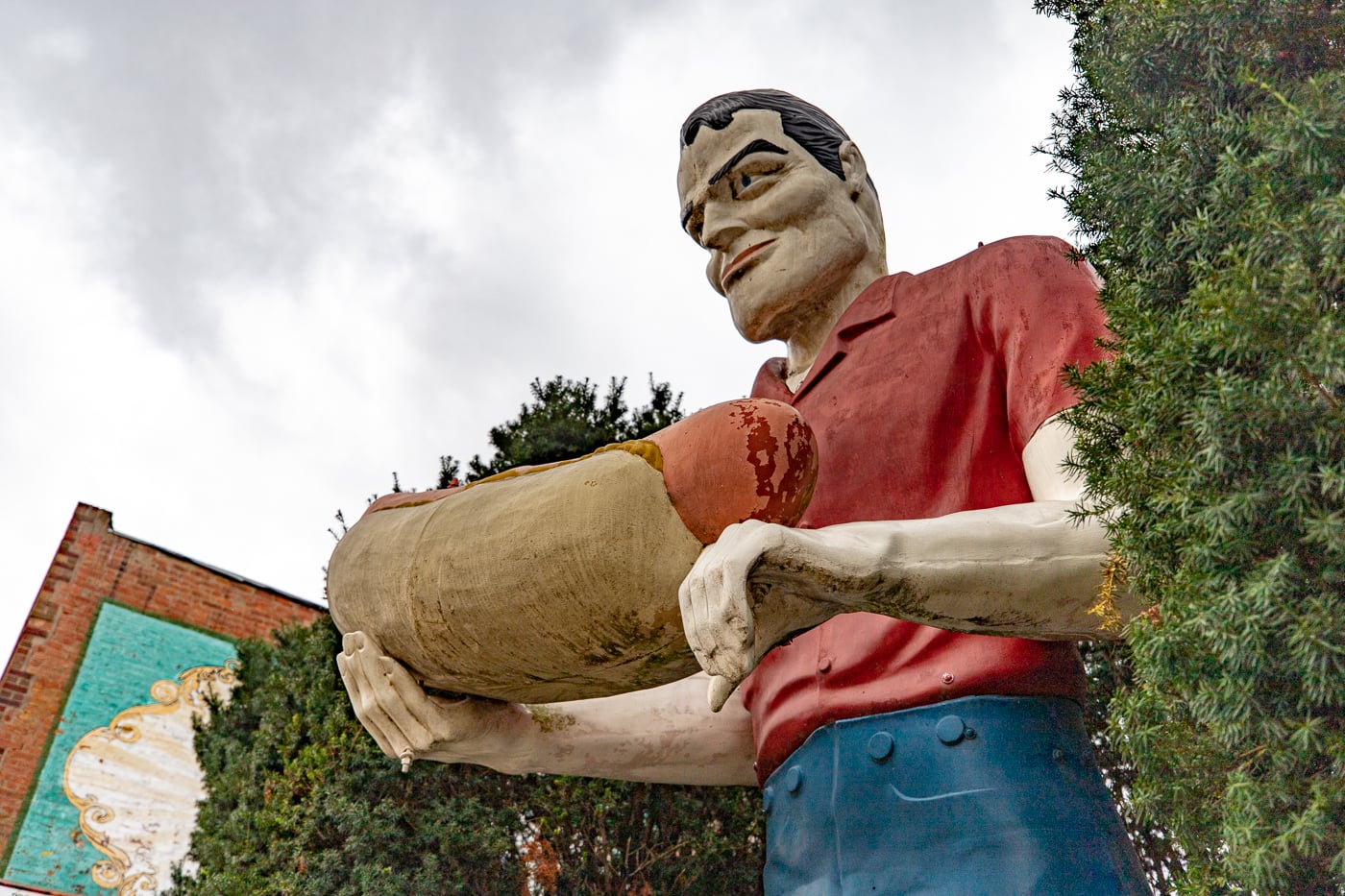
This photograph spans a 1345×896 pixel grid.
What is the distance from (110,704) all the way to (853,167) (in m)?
5.83

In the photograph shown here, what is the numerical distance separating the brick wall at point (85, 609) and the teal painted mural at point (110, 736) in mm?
69

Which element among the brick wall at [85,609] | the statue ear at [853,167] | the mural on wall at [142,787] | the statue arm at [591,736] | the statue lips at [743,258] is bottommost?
the statue arm at [591,736]

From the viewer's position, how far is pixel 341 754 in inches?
147

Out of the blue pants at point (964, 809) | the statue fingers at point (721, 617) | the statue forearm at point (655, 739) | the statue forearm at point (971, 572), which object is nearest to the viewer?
the statue fingers at point (721, 617)

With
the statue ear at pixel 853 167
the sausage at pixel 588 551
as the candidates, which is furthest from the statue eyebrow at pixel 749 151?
the sausage at pixel 588 551

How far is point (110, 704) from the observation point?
682 centimetres

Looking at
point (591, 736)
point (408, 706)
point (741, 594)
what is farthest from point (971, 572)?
point (591, 736)

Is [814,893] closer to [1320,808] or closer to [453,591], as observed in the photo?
[453,591]

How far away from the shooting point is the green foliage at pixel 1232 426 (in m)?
1.20

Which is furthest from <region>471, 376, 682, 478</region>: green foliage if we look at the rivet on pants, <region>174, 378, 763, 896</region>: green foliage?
the rivet on pants

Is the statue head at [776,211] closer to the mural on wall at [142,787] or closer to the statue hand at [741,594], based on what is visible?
the statue hand at [741,594]

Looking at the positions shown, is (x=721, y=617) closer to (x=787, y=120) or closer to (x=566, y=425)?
(x=787, y=120)

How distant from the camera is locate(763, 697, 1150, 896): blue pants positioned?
1768 mm

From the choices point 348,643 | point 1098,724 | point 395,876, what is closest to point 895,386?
point 348,643
